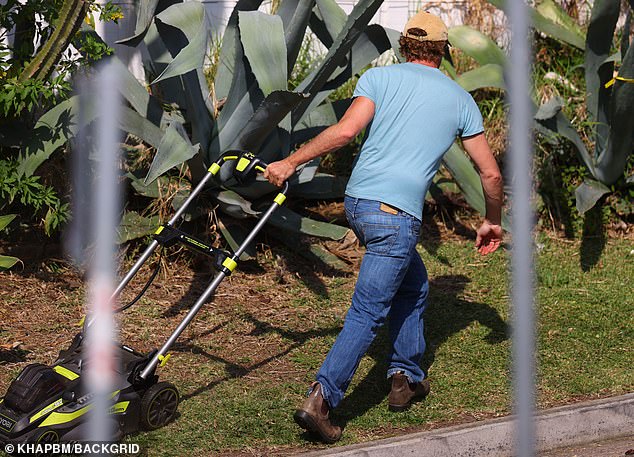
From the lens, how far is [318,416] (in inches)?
192

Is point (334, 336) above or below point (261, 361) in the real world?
below

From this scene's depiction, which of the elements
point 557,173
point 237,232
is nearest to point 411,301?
point 237,232

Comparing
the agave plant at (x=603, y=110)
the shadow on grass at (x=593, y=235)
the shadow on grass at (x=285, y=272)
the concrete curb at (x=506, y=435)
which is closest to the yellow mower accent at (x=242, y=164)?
the concrete curb at (x=506, y=435)

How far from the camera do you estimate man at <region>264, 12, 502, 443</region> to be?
4.96 meters

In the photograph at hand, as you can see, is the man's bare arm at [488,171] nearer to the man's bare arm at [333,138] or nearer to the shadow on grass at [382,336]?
the man's bare arm at [333,138]

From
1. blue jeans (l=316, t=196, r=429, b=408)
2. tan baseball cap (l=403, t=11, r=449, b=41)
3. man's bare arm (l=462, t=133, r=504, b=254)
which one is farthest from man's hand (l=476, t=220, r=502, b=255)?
tan baseball cap (l=403, t=11, r=449, b=41)

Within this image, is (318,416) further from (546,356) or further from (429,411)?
(546,356)

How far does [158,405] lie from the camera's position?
4941mm

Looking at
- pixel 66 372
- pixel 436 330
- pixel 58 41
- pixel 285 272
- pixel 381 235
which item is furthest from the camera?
pixel 285 272

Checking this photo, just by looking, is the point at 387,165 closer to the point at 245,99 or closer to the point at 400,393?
the point at 400,393

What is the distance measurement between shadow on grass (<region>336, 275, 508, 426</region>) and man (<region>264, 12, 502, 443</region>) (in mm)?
479

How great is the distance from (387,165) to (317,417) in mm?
1219

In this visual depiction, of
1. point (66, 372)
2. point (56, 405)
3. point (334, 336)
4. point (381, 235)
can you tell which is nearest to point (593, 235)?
point (334, 336)

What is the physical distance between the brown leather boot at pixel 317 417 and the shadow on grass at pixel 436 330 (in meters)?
0.31
